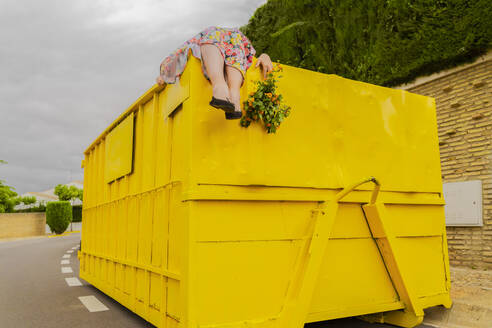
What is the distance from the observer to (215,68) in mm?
3072

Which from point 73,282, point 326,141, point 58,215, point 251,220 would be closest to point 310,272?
point 251,220

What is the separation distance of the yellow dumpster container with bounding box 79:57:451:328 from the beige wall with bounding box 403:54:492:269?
3181mm

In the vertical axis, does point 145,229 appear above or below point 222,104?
below

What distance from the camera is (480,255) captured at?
272 inches

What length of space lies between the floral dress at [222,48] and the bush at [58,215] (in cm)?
2995

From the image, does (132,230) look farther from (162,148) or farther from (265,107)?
(265,107)

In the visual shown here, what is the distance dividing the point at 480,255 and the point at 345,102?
4.87 meters

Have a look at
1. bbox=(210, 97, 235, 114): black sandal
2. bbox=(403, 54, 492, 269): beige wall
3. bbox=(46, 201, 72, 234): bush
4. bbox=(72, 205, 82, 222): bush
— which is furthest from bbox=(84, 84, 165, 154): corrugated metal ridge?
bbox=(72, 205, 82, 222): bush

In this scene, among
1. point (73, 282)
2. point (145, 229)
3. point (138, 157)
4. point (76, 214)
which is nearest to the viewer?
point (145, 229)

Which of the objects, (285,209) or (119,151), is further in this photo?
(119,151)

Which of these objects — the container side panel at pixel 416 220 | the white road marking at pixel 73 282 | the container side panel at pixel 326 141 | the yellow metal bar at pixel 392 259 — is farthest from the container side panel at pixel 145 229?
the white road marking at pixel 73 282

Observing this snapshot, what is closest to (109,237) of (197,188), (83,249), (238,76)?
(83,249)

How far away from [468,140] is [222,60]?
6054mm

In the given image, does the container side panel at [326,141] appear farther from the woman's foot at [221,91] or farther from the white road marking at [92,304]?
the white road marking at [92,304]
